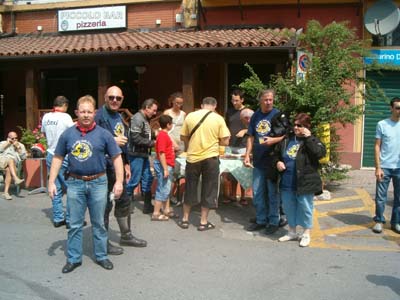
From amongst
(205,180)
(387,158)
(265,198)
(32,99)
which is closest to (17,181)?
(32,99)

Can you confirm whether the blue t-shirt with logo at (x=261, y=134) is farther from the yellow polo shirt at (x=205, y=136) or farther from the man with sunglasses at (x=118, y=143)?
the man with sunglasses at (x=118, y=143)

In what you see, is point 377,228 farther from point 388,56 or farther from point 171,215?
point 388,56

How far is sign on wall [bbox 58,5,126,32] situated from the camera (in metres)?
12.9

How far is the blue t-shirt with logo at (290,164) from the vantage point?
521 centimetres

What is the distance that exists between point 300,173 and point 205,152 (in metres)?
1.32

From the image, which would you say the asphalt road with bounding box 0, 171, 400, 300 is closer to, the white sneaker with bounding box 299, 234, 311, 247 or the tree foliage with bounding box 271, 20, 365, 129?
the white sneaker with bounding box 299, 234, 311, 247

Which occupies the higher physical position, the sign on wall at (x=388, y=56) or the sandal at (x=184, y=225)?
the sign on wall at (x=388, y=56)

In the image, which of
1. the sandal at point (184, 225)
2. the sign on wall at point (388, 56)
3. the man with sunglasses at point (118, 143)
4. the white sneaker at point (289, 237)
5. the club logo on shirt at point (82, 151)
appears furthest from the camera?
the sign on wall at point (388, 56)

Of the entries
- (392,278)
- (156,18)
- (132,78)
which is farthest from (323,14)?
(392,278)

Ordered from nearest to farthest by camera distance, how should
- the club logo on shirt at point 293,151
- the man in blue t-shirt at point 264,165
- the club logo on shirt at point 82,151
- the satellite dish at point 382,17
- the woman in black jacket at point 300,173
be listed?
1. the club logo on shirt at point 82,151
2. the woman in black jacket at point 300,173
3. the club logo on shirt at point 293,151
4. the man in blue t-shirt at point 264,165
5. the satellite dish at point 382,17

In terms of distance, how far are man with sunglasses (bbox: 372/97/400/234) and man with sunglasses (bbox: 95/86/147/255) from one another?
3.09 metres

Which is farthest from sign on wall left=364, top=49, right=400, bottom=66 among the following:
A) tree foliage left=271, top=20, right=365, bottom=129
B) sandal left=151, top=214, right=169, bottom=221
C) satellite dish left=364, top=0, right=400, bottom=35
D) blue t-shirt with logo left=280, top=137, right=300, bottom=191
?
sandal left=151, top=214, right=169, bottom=221

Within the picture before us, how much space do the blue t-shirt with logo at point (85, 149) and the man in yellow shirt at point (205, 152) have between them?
1.64m

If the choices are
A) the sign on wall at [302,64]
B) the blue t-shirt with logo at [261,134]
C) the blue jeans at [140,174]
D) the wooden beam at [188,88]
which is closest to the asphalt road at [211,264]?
the blue jeans at [140,174]
